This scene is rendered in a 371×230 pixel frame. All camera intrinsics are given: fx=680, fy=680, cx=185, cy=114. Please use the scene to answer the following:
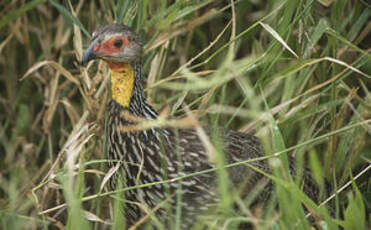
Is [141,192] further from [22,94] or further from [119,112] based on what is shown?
[22,94]

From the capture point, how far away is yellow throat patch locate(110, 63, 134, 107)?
97.9 inches

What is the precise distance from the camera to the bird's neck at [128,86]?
8.16 feet

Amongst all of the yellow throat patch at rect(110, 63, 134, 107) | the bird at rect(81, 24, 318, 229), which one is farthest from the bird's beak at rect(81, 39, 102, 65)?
the yellow throat patch at rect(110, 63, 134, 107)

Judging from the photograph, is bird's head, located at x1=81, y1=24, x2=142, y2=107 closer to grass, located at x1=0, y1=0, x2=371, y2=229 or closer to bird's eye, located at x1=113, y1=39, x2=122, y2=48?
bird's eye, located at x1=113, y1=39, x2=122, y2=48

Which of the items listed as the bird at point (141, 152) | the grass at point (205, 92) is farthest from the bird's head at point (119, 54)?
the grass at point (205, 92)

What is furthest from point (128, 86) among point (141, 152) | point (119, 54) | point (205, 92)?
point (205, 92)

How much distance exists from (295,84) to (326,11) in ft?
1.53

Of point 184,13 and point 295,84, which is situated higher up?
point 184,13

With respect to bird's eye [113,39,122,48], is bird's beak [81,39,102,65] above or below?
below

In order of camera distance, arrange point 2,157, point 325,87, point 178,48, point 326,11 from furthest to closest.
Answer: point 2,157 < point 178,48 < point 326,11 < point 325,87

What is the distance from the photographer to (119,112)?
2.52 meters

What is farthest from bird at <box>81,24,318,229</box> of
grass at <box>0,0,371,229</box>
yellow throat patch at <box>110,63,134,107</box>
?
grass at <box>0,0,371,229</box>

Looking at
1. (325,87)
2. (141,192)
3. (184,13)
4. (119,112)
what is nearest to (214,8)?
(184,13)

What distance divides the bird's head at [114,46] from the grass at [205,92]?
0.65ft
